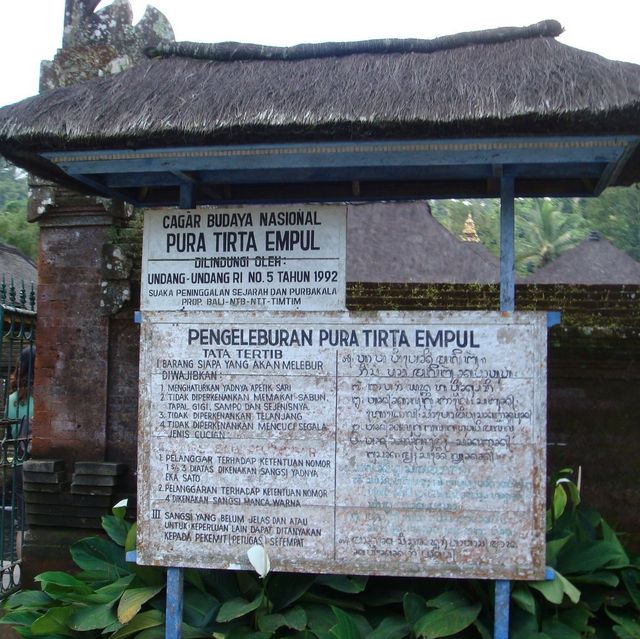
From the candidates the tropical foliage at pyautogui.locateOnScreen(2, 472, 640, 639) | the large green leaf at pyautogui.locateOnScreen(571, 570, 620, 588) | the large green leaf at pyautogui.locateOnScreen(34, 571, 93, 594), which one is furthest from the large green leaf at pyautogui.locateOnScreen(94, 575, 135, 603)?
the large green leaf at pyautogui.locateOnScreen(571, 570, 620, 588)

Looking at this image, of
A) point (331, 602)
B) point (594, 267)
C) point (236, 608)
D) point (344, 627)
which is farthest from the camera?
point (594, 267)

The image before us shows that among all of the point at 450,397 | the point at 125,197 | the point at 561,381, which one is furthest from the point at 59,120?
the point at 561,381

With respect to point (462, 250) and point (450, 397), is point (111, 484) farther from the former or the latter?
point (462, 250)

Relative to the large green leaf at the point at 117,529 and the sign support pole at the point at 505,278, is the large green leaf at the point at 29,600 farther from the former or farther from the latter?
the sign support pole at the point at 505,278

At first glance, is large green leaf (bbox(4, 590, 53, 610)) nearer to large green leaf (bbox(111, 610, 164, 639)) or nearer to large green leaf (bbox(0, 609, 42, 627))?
large green leaf (bbox(0, 609, 42, 627))

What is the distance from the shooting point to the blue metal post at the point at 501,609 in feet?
12.7

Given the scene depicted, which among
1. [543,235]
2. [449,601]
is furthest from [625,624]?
[543,235]

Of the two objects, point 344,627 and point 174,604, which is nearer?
point 344,627

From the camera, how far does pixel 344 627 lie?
3811 mm

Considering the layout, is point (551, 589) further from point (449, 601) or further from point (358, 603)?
point (358, 603)

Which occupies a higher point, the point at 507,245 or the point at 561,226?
the point at 561,226

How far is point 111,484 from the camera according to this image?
5.50 metres

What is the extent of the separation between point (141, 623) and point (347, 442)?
4.94ft

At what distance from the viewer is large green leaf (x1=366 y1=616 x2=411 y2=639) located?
12.8 feet
